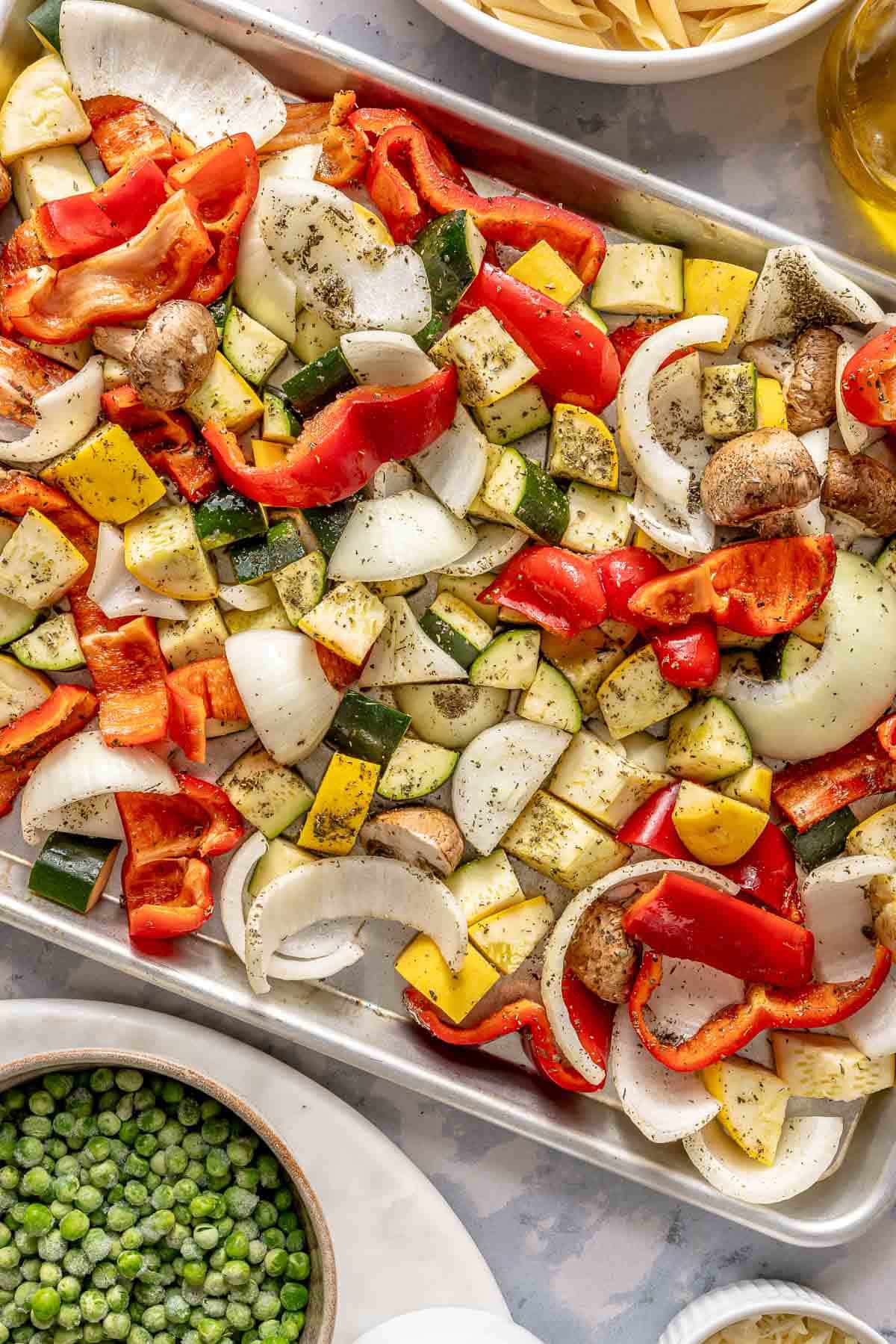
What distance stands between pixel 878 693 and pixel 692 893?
27.0 inches

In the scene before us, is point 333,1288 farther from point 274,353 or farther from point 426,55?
point 426,55

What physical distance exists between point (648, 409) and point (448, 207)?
689 millimetres

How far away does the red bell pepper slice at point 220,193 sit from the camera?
9.37ft

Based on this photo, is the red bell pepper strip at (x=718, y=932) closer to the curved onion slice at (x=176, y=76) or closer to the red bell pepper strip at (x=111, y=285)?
the red bell pepper strip at (x=111, y=285)

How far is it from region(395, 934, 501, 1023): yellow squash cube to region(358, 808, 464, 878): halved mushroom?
208 millimetres

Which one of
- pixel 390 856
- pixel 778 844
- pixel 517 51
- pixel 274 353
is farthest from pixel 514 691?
pixel 517 51

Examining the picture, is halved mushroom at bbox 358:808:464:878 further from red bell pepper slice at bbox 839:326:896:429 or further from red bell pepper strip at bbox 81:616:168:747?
red bell pepper slice at bbox 839:326:896:429

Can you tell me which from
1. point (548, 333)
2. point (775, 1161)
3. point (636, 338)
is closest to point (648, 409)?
point (636, 338)

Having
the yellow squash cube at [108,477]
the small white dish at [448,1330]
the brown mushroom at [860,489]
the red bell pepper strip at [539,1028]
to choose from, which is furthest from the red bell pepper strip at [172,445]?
the small white dish at [448,1330]

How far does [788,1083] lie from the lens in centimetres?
317

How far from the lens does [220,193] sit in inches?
115

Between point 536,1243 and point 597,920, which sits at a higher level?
point 597,920

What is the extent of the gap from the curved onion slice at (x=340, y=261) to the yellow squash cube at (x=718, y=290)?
26.7 inches

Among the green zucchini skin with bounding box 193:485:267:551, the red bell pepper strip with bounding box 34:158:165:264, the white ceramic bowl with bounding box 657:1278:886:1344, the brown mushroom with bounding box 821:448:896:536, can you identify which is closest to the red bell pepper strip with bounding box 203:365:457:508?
the green zucchini skin with bounding box 193:485:267:551
